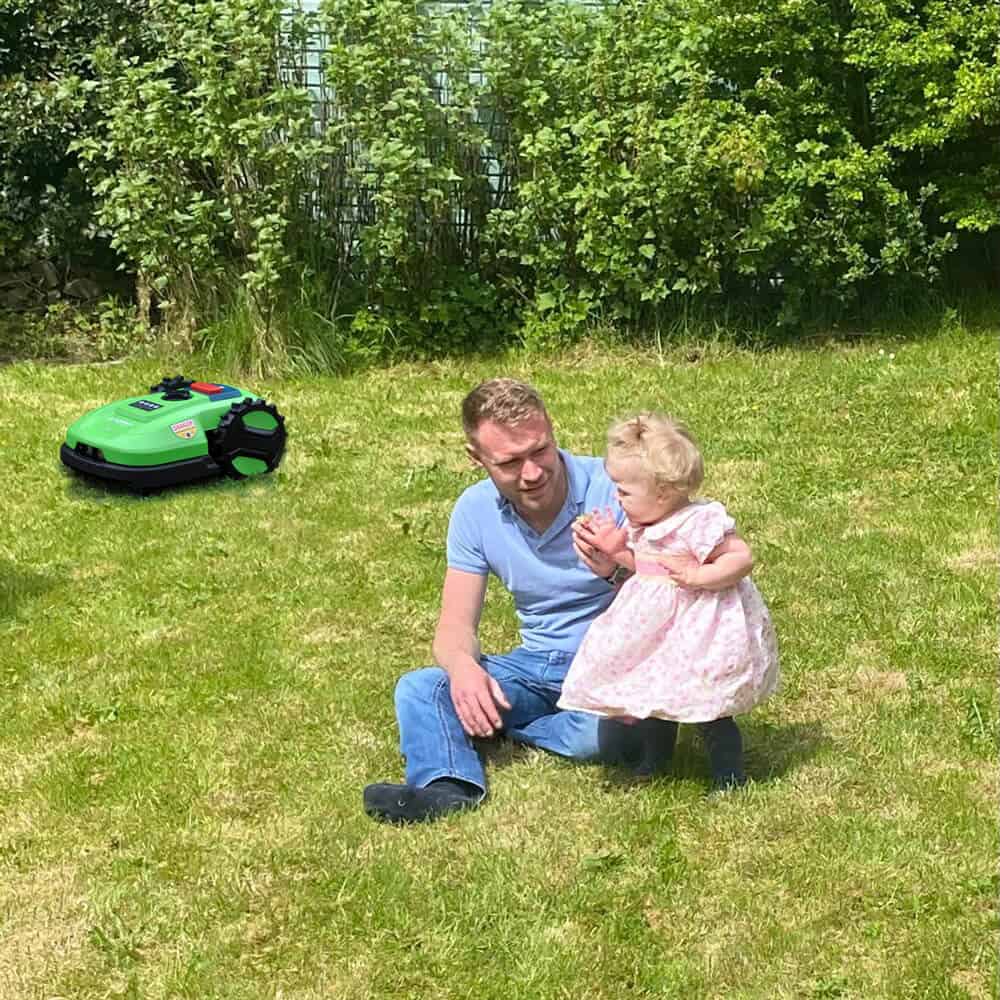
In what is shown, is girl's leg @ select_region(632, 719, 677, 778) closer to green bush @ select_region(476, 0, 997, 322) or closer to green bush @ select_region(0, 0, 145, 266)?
green bush @ select_region(476, 0, 997, 322)

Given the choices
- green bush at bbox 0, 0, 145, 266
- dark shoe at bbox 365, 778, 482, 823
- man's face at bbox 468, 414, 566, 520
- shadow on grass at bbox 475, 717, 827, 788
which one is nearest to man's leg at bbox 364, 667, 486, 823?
dark shoe at bbox 365, 778, 482, 823

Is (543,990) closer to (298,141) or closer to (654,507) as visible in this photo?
(654,507)

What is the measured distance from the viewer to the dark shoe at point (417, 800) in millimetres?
3770

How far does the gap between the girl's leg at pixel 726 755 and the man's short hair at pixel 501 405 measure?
38.5 inches

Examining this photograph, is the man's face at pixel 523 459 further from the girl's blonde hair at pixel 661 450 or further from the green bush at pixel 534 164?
the green bush at pixel 534 164

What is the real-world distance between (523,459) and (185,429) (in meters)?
3.67

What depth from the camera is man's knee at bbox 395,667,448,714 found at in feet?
13.1

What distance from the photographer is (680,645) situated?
3564mm

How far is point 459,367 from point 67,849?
614cm

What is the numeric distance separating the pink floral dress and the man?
0.57ft

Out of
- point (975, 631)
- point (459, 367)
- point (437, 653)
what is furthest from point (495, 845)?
point (459, 367)

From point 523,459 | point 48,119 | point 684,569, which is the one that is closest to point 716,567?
point 684,569

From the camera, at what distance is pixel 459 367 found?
375 inches

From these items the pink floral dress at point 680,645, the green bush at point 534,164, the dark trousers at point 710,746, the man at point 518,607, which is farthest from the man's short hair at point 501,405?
the green bush at point 534,164
